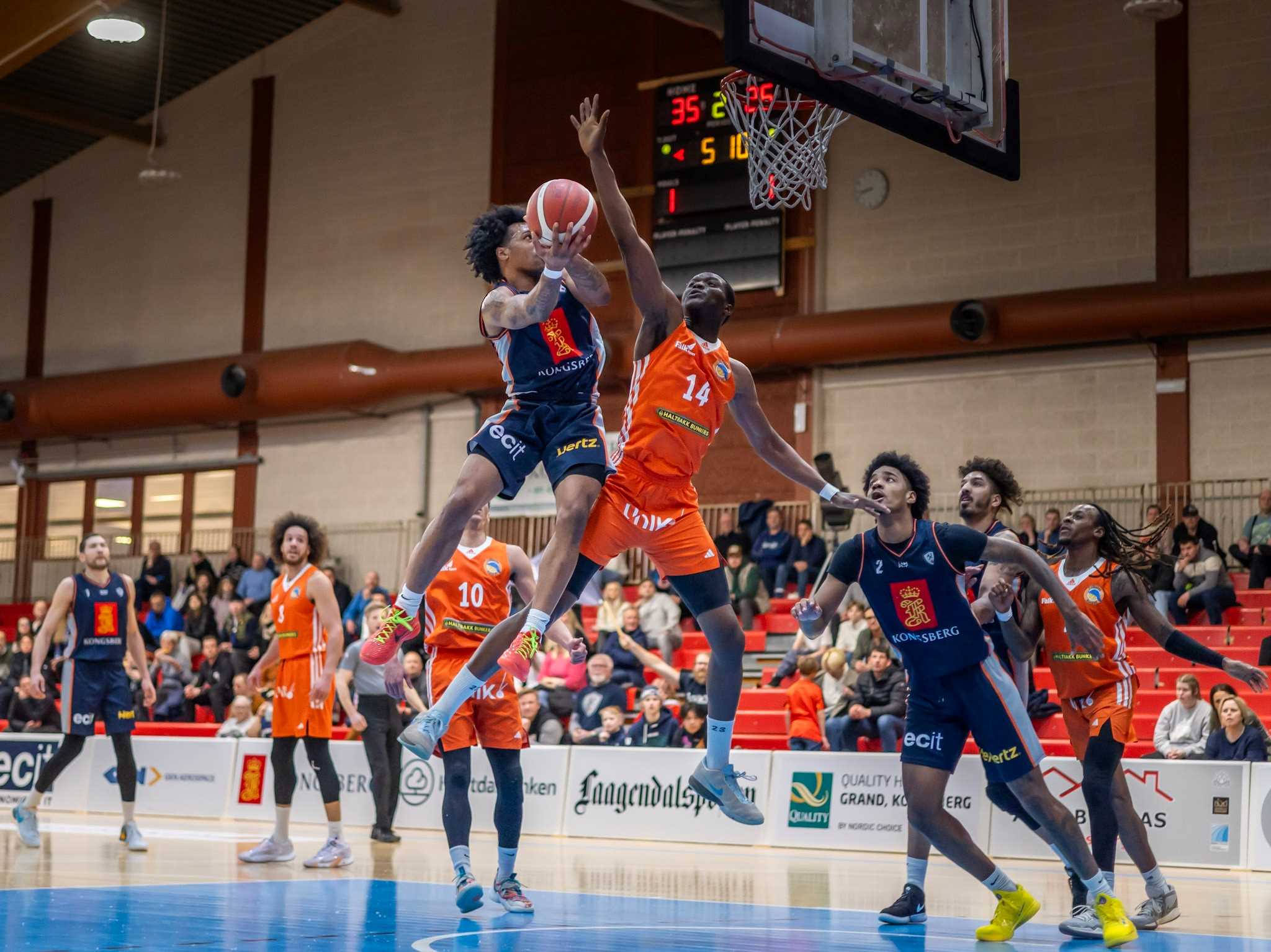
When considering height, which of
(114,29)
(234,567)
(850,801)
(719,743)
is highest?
(114,29)

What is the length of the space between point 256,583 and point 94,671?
11.3m

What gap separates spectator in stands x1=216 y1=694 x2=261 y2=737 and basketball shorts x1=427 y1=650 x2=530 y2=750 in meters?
9.63

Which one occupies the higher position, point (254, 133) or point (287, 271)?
point (254, 133)

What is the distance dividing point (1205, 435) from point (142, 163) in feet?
66.0

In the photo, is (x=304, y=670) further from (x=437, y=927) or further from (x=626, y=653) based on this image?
(x=626, y=653)

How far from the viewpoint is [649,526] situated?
22.6ft

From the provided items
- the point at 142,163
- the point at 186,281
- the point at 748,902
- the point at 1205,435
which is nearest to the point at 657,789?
the point at 748,902

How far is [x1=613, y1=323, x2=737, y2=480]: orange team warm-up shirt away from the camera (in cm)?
691

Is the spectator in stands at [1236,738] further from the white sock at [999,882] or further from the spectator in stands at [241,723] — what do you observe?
the spectator in stands at [241,723]

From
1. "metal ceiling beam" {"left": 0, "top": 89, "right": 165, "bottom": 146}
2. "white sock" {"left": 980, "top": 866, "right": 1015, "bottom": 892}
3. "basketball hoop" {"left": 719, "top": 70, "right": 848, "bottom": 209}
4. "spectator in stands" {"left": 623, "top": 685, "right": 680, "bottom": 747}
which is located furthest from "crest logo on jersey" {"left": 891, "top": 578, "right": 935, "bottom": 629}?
"metal ceiling beam" {"left": 0, "top": 89, "right": 165, "bottom": 146}

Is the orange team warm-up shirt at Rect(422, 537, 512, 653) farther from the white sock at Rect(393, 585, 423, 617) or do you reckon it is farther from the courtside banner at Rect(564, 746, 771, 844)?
the courtside banner at Rect(564, 746, 771, 844)

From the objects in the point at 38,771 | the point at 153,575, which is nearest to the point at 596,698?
the point at 38,771

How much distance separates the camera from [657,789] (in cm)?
1427

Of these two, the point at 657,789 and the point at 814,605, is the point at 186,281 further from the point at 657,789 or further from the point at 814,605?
the point at 814,605
